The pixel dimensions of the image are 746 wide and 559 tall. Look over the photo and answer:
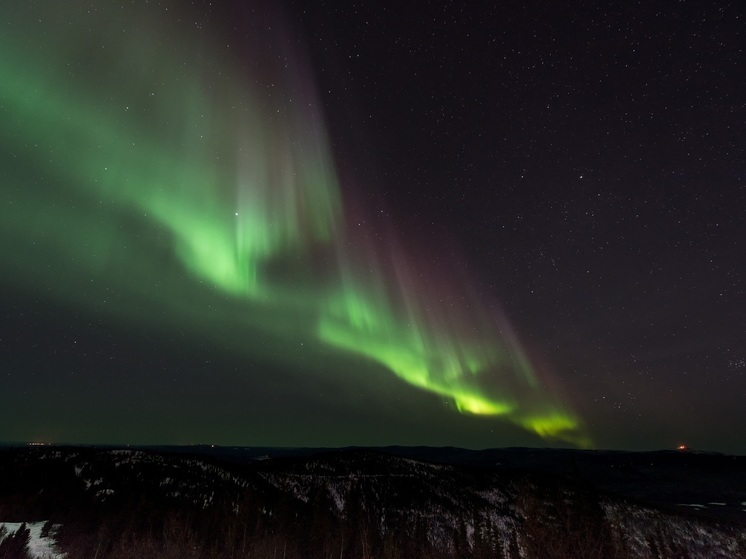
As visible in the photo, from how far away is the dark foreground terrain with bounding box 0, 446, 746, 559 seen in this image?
282 feet

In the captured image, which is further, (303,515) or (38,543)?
(303,515)

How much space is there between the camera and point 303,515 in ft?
436

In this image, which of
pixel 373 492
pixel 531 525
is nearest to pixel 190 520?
pixel 373 492

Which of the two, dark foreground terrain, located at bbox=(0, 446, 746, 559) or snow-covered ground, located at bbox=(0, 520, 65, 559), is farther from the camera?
dark foreground terrain, located at bbox=(0, 446, 746, 559)

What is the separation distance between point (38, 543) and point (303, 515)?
71.2 m

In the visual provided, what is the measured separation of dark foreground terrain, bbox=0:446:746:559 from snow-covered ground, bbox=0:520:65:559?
0.84 feet

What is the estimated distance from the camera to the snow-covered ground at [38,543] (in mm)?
66375

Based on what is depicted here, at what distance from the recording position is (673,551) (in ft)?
409

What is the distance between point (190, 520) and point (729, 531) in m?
153

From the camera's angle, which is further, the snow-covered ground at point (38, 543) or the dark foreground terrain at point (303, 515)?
the dark foreground terrain at point (303, 515)

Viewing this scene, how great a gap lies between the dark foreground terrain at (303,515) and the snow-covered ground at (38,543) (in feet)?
0.84

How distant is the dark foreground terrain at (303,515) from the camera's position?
282 feet

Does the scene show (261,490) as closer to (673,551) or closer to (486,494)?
(486,494)

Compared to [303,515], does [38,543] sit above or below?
below
